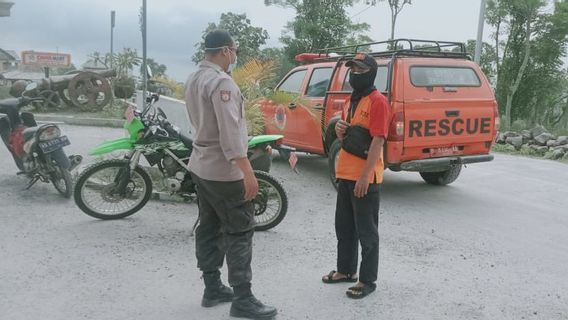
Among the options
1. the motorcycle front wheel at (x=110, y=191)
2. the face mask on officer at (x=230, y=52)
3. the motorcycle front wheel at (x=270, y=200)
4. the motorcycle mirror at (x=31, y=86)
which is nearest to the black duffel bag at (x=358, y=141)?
the face mask on officer at (x=230, y=52)

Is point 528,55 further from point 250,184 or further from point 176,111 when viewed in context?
point 250,184

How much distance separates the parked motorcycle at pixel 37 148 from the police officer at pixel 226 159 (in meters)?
3.19

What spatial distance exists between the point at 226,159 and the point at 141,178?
2.43 metres

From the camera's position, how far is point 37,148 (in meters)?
5.82

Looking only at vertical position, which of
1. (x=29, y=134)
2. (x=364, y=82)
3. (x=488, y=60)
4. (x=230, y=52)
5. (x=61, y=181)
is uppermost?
(x=488, y=60)

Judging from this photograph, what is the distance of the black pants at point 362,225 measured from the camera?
3578 millimetres

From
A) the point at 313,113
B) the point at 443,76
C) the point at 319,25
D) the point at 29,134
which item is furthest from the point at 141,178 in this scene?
the point at 319,25

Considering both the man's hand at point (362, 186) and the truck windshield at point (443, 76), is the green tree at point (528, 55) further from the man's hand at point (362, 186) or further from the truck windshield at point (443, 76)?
the man's hand at point (362, 186)

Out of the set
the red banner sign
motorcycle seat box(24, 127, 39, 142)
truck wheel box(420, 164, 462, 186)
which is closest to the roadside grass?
motorcycle seat box(24, 127, 39, 142)

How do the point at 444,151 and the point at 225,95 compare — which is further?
the point at 444,151

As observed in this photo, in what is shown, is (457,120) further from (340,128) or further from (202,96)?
(202,96)

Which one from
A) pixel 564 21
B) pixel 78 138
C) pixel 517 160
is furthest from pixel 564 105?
pixel 78 138

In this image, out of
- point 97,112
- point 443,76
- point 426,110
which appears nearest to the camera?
point 426,110

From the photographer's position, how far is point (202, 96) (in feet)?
9.96
